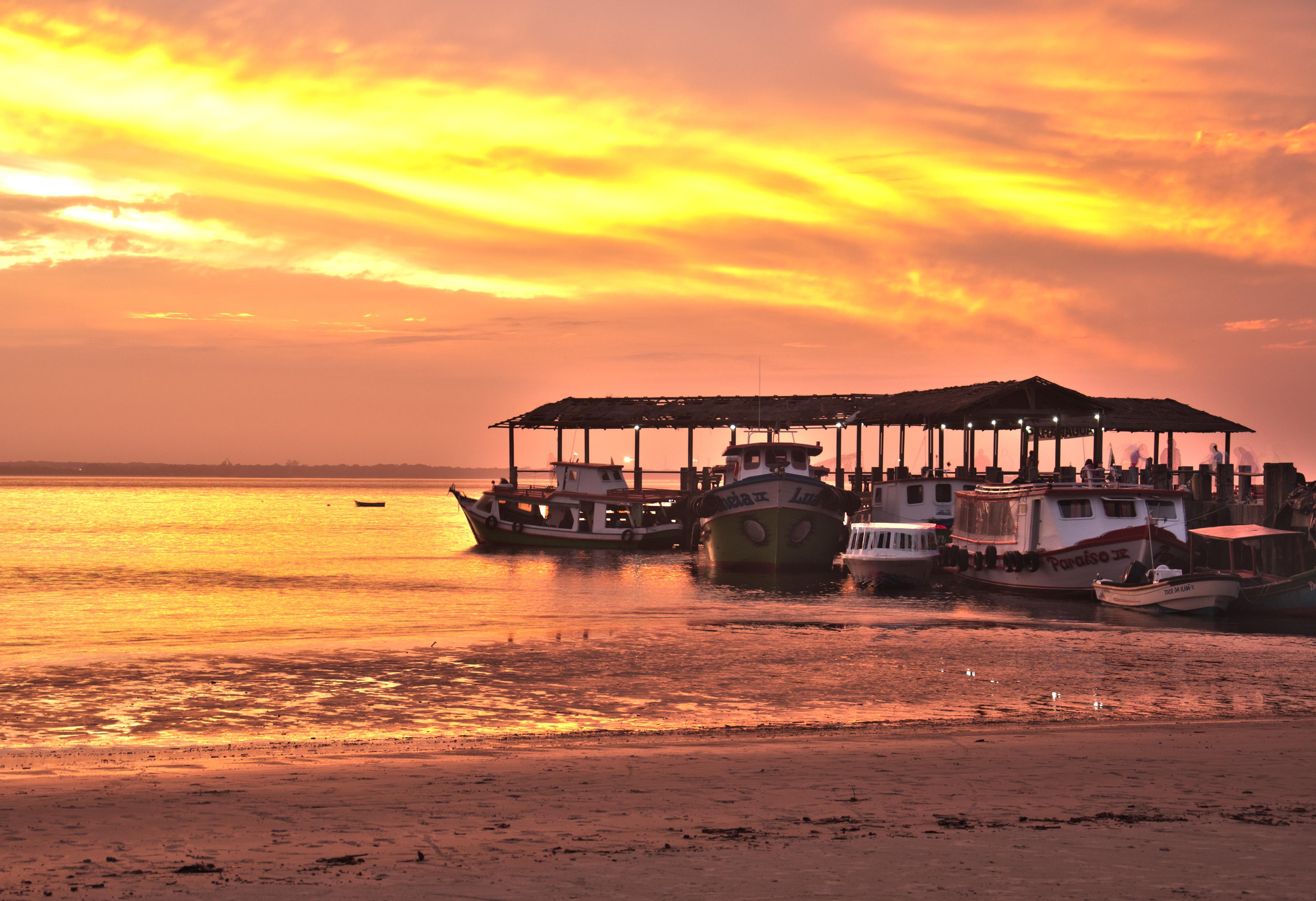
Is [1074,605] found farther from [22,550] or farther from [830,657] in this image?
[22,550]

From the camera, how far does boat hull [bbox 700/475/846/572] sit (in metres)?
43.3

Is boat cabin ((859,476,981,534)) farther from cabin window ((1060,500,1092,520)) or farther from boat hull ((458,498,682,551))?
boat hull ((458,498,682,551))

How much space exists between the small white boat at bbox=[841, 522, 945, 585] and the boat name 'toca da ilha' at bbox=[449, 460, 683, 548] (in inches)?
818

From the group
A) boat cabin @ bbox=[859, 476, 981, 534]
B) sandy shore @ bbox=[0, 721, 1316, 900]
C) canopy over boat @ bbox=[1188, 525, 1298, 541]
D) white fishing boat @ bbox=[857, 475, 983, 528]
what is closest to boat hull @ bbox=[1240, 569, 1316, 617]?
canopy over boat @ bbox=[1188, 525, 1298, 541]

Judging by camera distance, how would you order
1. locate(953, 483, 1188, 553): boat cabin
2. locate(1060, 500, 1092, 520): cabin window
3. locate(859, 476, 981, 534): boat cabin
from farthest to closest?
locate(859, 476, 981, 534): boat cabin
locate(1060, 500, 1092, 520): cabin window
locate(953, 483, 1188, 553): boat cabin

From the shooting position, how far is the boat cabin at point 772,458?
46.4m

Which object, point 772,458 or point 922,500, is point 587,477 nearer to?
point 772,458

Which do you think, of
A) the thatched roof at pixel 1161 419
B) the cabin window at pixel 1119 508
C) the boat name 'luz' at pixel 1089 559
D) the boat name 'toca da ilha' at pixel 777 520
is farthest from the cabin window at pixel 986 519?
the thatched roof at pixel 1161 419

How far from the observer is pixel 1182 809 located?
9578 mm

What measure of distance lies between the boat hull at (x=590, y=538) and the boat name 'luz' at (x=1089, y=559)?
93.3 feet

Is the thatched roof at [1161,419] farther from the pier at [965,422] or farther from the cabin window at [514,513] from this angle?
the cabin window at [514,513]

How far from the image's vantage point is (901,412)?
166 ft

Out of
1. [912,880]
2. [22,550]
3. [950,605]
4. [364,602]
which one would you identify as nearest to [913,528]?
[950,605]

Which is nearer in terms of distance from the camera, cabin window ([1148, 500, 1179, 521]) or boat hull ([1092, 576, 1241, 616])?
boat hull ([1092, 576, 1241, 616])
